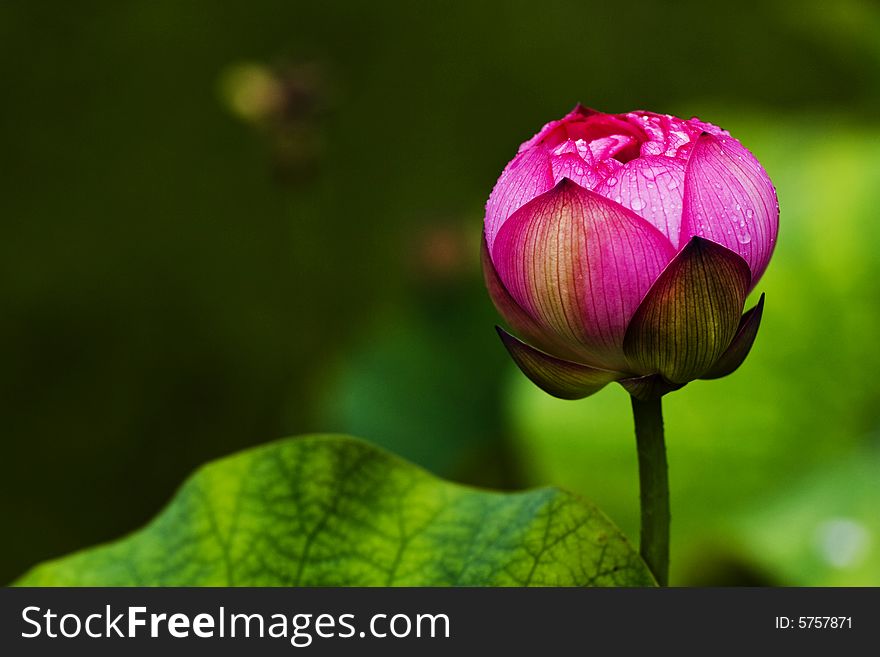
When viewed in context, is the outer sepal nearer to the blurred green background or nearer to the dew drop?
the dew drop

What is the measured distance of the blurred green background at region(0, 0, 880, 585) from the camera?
143 cm

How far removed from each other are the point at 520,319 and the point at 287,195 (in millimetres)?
1624

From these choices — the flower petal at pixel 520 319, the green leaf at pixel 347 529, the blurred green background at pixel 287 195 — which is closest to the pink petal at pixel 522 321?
the flower petal at pixel 520 319

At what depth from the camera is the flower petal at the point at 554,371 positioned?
0.35 metres

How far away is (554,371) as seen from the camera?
0.35 meters

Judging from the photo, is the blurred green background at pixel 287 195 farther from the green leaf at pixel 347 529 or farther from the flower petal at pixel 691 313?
the flower petal at pixel 691 313

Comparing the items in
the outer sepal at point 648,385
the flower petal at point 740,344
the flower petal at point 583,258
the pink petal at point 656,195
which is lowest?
the outer sepal at point 648,385

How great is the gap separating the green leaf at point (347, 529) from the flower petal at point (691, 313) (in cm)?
14

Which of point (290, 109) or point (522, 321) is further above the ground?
point (290, 109)

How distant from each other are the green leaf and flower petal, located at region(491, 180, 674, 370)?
0.15 m

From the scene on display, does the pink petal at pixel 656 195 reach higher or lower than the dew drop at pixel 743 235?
higher

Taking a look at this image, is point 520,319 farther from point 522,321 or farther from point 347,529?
point 347,529

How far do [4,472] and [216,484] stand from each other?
50.9 inches

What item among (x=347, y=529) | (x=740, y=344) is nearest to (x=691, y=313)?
(x=740, y=344)
